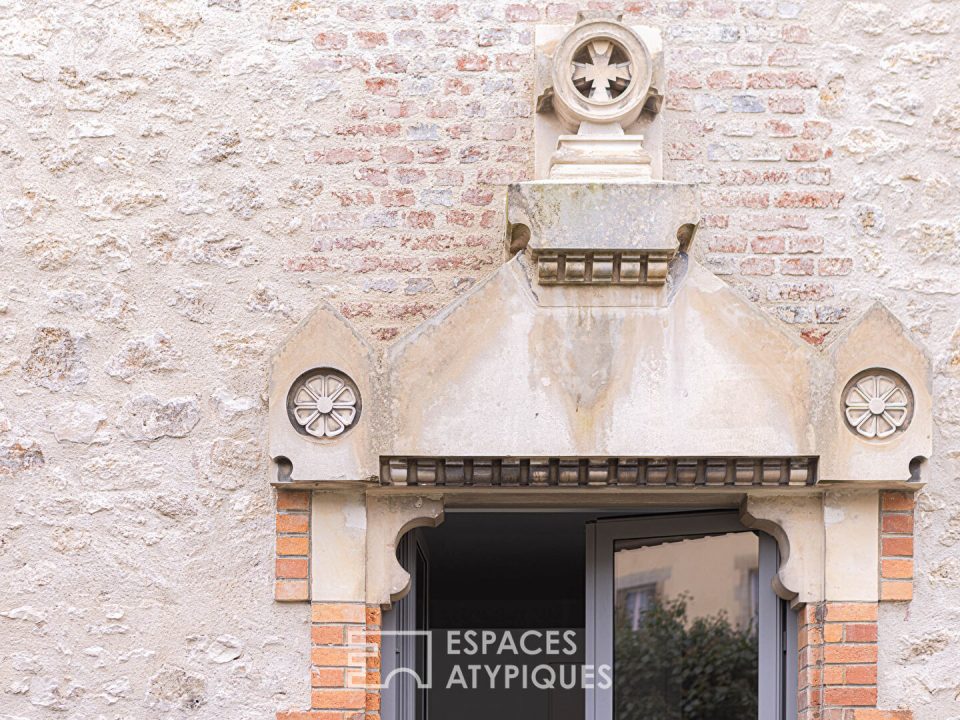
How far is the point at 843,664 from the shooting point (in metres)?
4.43

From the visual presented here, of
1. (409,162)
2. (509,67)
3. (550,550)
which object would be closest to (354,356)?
(409,162)

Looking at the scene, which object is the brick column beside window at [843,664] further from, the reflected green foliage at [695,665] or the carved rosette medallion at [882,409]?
the reflected green foliage at [695,665]

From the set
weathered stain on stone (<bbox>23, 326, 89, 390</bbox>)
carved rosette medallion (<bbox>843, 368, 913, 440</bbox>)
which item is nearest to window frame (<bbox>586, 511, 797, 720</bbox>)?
carved rosette medallion (<bbox>843, 368, 913, 440</bbox>)

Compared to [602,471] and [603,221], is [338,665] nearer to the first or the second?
[602,471]

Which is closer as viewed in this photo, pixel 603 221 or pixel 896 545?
pixel 603 221

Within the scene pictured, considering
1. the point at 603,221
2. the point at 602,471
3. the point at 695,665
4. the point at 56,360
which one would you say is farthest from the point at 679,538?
the point at 695,665

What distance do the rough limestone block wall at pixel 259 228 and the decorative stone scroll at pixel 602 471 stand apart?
0.48 metres

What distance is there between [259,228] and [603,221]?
1203 millimetres

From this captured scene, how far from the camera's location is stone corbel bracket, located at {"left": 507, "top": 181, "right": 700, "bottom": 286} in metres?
4.37

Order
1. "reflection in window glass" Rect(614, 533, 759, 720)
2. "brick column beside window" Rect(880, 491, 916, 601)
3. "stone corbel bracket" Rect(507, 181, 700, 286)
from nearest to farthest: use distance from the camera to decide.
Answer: "stone corbel bracket" Rect(507, 181, 700, 286) → "brick column beside window" Rect(880, 491, 916, 601) → "reflection in window glass" Rect(614, 533, 759, 720)

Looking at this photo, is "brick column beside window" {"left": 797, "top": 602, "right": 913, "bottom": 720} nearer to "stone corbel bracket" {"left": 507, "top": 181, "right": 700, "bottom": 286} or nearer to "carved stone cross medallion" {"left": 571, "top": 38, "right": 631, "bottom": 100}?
"stone corbel bracket" {"left": 507, "top": 181, "right": 700, "bottom": 286}

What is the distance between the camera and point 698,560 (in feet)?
20.7

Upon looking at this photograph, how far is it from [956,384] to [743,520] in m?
0.84

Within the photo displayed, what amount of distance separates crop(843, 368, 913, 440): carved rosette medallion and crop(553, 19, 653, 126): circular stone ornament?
116cm
